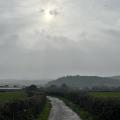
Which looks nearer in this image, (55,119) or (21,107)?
(21,107)

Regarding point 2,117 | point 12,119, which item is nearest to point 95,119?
point 12,119

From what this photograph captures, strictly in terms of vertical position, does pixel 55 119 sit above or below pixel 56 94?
below

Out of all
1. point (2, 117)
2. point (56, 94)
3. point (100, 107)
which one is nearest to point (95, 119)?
point (100, 107)

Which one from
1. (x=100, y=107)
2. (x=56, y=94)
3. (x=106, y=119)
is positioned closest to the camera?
(x=106, y=119)

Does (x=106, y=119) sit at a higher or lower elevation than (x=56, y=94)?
lower

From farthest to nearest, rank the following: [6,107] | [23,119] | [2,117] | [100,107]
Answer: [100,107] → [23,119] → [6,107] → [2,117]

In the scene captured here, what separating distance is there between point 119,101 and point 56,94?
122144mm

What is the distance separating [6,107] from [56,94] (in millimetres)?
130126

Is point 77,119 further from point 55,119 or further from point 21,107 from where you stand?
point 21,107

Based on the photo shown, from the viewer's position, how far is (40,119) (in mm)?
44969

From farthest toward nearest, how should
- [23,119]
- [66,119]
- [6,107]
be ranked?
1. [66,119]
2. [23,119]
3. [6,107]

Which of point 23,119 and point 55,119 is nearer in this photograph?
point 23,119

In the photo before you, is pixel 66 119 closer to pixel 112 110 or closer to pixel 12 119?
pixel 112 110

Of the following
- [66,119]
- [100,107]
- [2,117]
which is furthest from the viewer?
[66,119]
